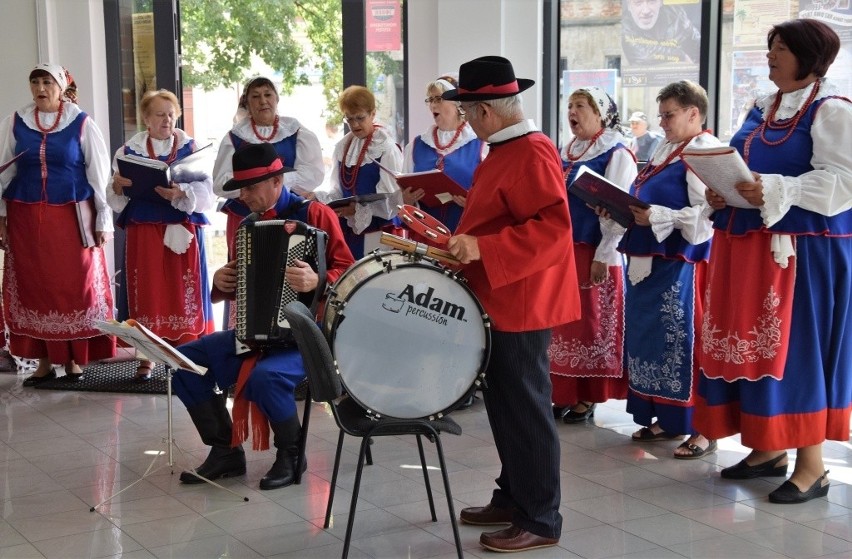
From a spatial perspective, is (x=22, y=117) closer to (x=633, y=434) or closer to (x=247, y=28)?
(x=247, y=28)

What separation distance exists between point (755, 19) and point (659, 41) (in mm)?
601

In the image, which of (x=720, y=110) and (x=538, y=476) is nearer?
(x=538, y=476)

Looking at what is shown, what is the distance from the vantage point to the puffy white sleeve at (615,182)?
5016mm

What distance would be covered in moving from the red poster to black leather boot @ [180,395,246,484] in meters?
3.72

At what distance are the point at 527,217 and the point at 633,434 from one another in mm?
2044

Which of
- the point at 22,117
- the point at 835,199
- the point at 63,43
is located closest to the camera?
the point at 835,199

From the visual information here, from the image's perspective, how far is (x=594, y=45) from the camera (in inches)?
274

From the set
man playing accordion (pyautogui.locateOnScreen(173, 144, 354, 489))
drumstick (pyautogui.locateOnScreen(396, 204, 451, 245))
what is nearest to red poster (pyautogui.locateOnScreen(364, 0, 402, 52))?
man playing accordion (pyautogui.locateOnScreen(173, 144, 354, 489))

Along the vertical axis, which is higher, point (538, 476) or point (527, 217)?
point (527, 217)

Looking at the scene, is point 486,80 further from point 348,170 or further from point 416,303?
point 348,170

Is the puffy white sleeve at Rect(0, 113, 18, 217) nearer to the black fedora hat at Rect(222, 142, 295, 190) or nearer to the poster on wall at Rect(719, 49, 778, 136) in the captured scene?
the black fedora hat at Rect(222, 142, 295, 190)

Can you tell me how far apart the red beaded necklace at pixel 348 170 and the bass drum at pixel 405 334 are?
8.44 ft

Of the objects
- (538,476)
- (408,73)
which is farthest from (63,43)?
(538,476)

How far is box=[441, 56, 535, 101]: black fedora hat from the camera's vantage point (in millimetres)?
3400
